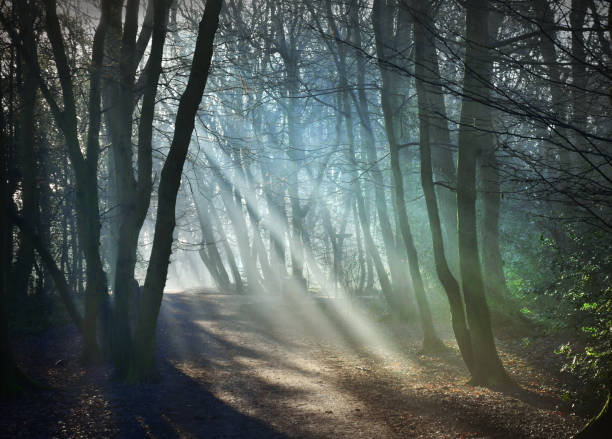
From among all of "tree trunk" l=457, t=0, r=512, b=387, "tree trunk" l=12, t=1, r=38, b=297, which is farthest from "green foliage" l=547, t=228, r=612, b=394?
"tree trunk" l=12, t=1, r=38, b=297

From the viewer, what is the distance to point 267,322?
16.8 m

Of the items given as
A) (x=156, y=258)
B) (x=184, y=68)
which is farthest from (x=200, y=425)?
(x=184, y=68)

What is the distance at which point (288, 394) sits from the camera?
8.04 meters

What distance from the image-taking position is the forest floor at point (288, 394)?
622 centimetres

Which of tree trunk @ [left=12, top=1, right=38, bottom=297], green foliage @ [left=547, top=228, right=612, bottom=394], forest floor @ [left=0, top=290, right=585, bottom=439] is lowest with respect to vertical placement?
forest floor @ [left=0, top=290, right=585, bottom=439]

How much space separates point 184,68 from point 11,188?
279 inches

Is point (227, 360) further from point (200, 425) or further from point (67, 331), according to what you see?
point (67, 331)

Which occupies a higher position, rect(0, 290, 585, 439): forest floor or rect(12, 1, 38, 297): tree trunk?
rect(12, 1, 38, 297): tree trunk

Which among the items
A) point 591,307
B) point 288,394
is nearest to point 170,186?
point 288,394

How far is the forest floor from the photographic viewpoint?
6.22 metres

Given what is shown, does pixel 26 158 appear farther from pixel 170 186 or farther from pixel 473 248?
pixel 473 248

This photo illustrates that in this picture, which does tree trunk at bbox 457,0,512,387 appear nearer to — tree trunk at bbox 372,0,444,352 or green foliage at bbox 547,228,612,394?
green foliage at bbox 547,228,612,394

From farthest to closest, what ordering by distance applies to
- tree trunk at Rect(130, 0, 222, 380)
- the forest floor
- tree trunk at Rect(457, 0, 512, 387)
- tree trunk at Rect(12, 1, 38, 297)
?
tree trunk at Rect(12, 1, 38, 297), tree trunk at Rect(130, 0, 222, 380), tree trunk at Rect(457, 0, 512, 387), the forest floor

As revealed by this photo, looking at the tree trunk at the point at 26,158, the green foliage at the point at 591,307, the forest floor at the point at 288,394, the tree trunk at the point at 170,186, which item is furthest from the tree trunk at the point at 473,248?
the tree trunk at the point at 26,158
